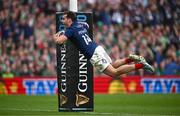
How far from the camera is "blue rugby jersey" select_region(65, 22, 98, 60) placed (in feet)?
60.0

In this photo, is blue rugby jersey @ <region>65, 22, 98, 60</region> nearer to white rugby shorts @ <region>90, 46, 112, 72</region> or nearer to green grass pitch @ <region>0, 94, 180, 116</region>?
white rugby shorts @ <region>90, 46, 112, 72</region>

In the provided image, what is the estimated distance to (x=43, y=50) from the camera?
107 feet

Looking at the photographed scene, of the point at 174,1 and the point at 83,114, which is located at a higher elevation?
the point at 174,1

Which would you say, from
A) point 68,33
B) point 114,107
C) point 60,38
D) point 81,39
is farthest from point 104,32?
point 60,38

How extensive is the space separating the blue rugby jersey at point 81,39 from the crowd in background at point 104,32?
41.9 feet

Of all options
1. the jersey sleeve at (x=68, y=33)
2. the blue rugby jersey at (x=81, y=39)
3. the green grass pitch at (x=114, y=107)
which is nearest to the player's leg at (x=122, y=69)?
the blue rugby jersey at (x=81, y=39)

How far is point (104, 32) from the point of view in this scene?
33.1 metres

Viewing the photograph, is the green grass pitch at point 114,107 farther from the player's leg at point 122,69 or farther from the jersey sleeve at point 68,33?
the jersey sleeve at point 68,33

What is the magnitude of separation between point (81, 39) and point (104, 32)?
14.7 m

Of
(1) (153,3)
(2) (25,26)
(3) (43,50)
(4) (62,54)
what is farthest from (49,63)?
(4) (62,54)

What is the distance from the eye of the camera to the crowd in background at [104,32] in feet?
104

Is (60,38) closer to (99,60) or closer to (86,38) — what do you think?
(86,38)

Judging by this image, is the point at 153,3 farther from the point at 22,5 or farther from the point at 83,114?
the point at 83,114

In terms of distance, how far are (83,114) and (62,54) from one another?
1856mm
